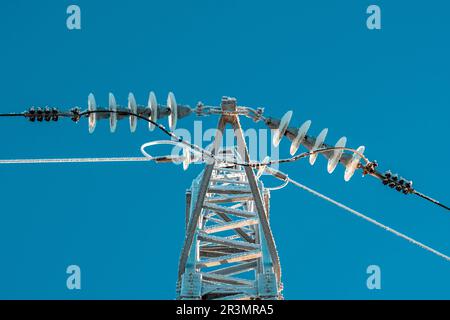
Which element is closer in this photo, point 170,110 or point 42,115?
point 42,115

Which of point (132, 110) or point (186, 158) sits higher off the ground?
point (132, 110)

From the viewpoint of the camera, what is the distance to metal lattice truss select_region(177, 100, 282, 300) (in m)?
20.7

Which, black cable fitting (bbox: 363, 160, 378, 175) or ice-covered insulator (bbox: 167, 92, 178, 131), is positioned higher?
ice-covered insulator (bbox: 167, 92, 178, 131)

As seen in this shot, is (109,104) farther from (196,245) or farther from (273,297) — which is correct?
(273,297)

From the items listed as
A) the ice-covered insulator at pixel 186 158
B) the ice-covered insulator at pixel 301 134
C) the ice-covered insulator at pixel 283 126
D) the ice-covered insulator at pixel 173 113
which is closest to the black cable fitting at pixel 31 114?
the ice-covered insulator at pixel 173 113

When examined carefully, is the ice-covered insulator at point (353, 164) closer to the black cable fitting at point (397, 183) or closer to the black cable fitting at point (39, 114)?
the black cable fitting at point (397, 183)

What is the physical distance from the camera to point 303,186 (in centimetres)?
2619

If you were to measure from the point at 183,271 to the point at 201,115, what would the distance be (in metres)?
3.79

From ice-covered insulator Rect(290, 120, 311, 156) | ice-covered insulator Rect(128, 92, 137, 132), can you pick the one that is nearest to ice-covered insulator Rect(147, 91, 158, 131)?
ice-covered insulator Rect(128, 92, 137, 132)

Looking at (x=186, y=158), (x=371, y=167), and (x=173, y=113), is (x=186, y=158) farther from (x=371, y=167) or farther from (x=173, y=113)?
(x=371, y=167)

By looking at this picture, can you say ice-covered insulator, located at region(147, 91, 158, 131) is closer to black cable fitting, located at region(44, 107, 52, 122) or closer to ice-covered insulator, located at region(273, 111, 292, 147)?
black cable fitting, located at region(44, 107, 52, 122)

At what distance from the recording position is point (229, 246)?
23.3m

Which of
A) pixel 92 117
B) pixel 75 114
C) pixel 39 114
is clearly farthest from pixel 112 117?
pixel 39 114
